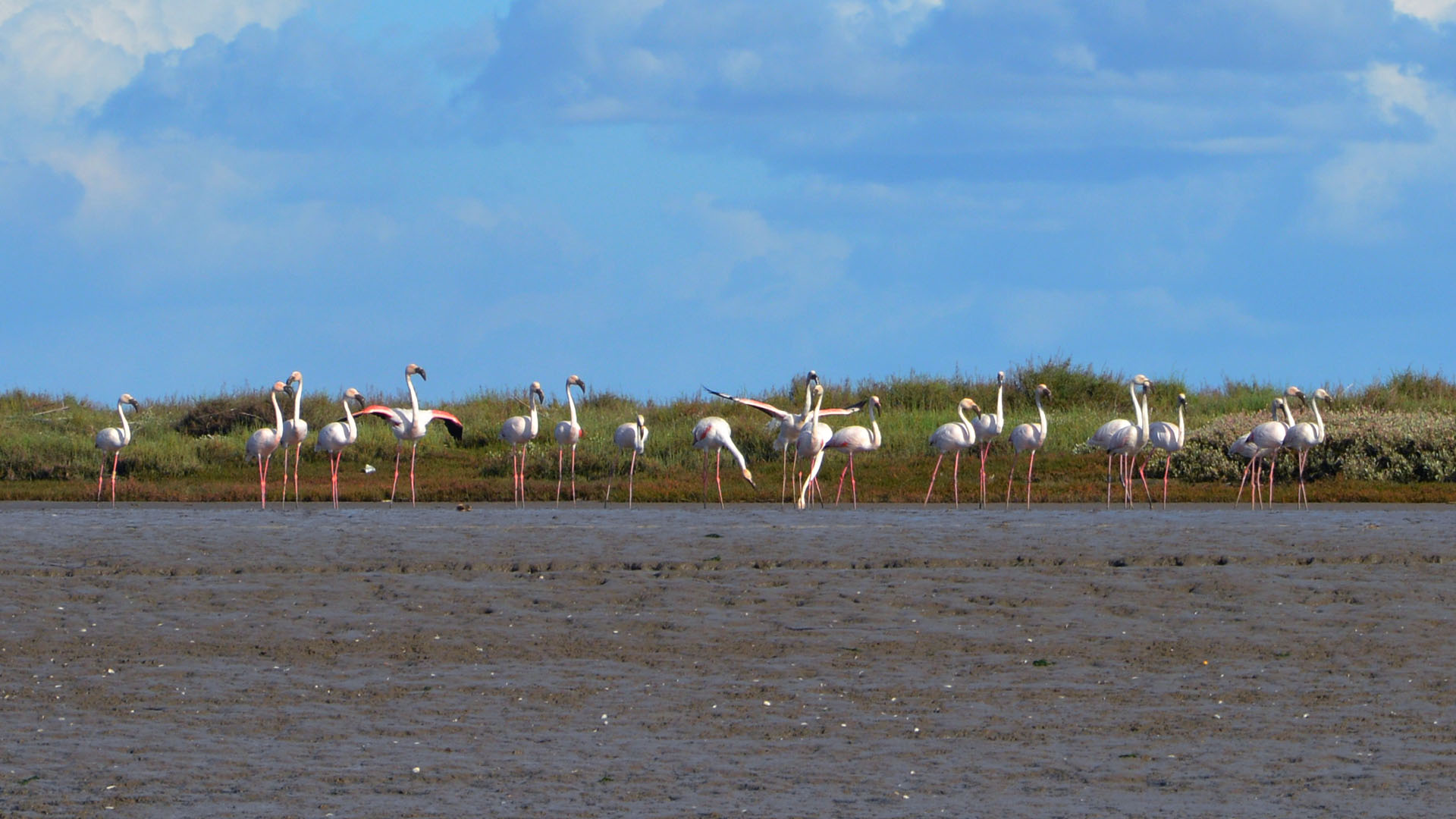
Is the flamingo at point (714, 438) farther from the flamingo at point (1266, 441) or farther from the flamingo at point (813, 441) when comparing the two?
the flamingo at point (1266, 441)

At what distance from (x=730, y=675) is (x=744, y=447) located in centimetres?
1765

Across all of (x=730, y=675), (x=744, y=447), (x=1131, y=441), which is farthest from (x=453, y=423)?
(x=730, y=675)

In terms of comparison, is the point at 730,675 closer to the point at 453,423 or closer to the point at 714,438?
the point at 714,438

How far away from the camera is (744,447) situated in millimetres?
26531

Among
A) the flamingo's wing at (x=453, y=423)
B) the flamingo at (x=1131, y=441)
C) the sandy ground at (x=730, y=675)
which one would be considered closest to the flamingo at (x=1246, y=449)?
the flamingo at (x=1131, y=441)

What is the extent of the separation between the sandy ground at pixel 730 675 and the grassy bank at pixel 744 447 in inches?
292

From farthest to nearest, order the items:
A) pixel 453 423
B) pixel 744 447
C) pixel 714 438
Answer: pixel 744 447
pixel 453 423
pixel 714 438

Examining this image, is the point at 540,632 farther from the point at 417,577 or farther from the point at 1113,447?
the point at 1113,447

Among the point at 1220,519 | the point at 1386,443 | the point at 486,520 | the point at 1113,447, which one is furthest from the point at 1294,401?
the point at 486,520

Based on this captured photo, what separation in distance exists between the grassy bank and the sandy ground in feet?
24.3

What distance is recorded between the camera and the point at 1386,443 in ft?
78.6

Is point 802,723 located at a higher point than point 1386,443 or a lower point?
lower

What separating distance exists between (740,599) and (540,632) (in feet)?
5.38

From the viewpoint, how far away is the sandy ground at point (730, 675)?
650 centimetres
